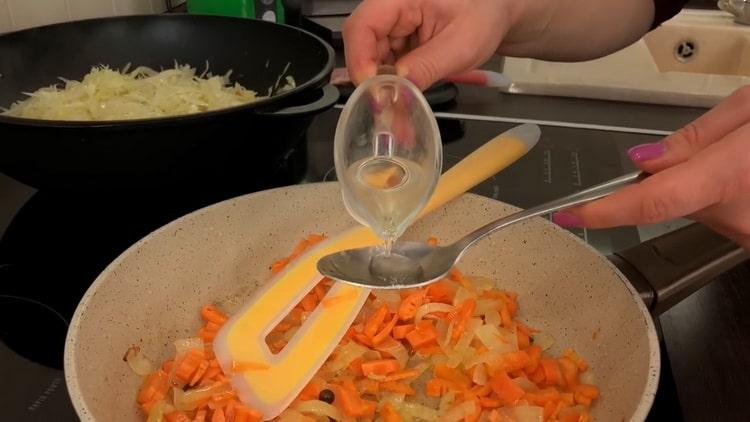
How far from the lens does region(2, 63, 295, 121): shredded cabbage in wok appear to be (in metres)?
1.31

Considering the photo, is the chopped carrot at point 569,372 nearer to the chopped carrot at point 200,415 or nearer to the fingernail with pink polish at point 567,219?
the fingernail with pink polish at point 567,219

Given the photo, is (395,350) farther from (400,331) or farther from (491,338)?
(491,338)

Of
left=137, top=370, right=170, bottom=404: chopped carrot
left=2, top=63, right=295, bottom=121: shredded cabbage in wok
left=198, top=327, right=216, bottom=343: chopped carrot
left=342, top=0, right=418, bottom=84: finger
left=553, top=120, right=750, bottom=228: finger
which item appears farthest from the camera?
left=2, top=63, right=295, bottom=121: shredded cabbage in wok

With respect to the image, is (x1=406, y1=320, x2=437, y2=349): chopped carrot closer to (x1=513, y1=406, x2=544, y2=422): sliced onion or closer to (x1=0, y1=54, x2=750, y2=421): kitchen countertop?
Answer: (x1=513, y1=406, x2=544, y2=422): sliced onion

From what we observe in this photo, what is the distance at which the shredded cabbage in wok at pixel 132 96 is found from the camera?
1.31 metres

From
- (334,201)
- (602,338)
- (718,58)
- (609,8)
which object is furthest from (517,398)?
(718,58)

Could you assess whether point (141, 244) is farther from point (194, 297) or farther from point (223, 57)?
point (223, 57)

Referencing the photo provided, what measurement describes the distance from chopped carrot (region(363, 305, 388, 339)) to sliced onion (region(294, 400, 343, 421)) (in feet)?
0.45

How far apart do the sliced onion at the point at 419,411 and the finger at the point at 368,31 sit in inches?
19.2

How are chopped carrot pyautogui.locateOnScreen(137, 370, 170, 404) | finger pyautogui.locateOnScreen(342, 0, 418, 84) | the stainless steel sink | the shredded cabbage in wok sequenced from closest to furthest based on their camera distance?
chopped carrot pyautogui.locateOnScreen(137, 370, 170, 404), finger pyautogui.locateOnScreen(342, 0, 418, 84), the shredded cabbage in wok, the stainless steel sink

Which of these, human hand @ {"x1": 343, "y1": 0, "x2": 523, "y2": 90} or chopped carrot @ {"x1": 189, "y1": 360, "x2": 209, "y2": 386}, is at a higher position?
human hand @ {"x1": 343, "y1": 0, "x2": 523, "y2": 90}

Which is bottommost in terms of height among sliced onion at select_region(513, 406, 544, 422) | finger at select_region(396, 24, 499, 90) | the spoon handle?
sliced onion at select_region(513, 406, 544, 422)

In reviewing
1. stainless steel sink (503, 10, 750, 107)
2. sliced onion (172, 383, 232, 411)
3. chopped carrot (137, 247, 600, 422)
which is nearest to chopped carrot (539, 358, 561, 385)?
chopped carrot (137, 247, 600, 422)

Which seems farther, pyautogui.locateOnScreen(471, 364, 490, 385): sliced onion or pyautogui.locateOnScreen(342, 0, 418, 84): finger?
pyautogui.locateOnScreen(342, 0, 418, 84): finger
